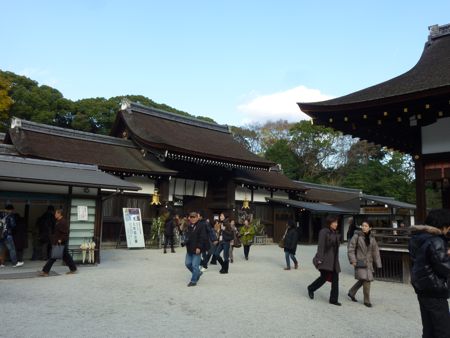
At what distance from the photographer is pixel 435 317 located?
146 inches

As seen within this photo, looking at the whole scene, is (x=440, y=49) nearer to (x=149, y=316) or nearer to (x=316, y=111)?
(x=316, y=111)

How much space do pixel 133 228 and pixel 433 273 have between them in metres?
14.3

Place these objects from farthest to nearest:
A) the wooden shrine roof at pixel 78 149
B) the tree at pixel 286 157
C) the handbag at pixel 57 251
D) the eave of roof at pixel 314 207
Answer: the tree at pixel 286 157, the eave of roof at pixel 314 207, the wooden shrine roof at pixel 78 149, the handbag at pixel 57 251

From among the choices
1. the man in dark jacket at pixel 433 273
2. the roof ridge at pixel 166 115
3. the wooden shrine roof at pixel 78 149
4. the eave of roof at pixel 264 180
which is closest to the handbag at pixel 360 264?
the man in dark jacket at pixel 433 273

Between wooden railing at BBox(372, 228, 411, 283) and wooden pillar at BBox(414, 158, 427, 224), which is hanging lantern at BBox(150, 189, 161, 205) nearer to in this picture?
wooden railing at BBox(372, 228, 411, 283)

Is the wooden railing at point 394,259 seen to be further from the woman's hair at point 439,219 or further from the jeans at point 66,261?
the jeans at point 66,261

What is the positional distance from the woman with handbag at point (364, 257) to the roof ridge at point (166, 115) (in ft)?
54.9

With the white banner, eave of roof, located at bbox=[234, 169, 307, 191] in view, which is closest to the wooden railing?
the white banner

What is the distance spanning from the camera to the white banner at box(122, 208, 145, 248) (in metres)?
16.5

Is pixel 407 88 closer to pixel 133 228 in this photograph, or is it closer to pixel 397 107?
pixel 397 107

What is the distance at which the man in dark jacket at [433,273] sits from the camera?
12.0 ft

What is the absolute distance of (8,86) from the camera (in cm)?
2950

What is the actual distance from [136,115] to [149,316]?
1722 cm

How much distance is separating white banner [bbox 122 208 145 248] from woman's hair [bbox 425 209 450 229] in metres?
14.1
